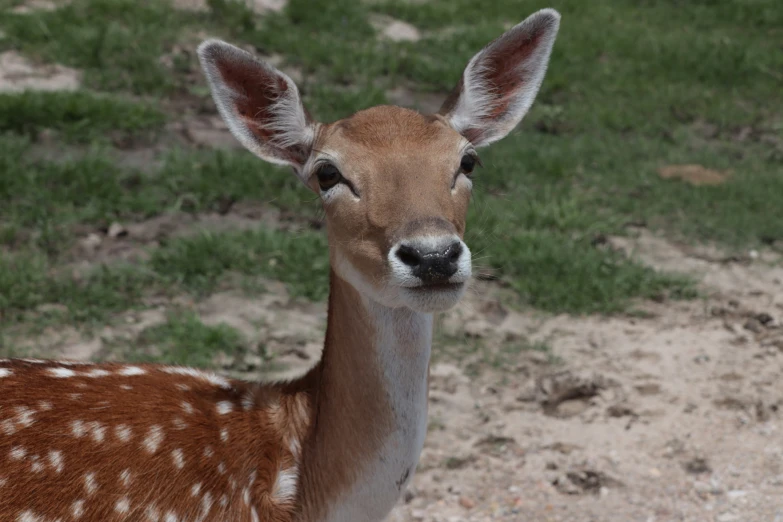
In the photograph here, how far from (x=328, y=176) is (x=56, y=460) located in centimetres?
120

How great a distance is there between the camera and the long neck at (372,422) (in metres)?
3.11

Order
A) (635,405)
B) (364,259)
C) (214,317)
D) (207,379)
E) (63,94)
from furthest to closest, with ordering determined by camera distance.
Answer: (63,94) < (214,317) < (635,405) < (207,379) < (364,259)

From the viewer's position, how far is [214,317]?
5348 millimetres

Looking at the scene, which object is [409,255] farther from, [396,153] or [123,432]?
[123,432]

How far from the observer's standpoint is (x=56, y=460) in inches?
112

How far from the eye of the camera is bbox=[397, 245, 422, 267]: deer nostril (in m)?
2.77

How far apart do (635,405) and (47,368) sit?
282cm

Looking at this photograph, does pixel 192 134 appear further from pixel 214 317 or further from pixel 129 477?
pixel 129 477

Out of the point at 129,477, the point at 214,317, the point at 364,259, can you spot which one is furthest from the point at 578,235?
the point at 129,477

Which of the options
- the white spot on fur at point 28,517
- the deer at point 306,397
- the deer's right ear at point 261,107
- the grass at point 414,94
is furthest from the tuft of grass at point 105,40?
the white spot on fur at point 28,517

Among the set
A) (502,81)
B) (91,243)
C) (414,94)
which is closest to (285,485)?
(502,81)

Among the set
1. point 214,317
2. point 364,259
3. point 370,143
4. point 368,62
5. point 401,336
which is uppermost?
point 370,143

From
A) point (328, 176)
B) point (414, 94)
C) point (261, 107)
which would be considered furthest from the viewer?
point (414, 94)

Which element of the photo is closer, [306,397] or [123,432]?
[123,432]
